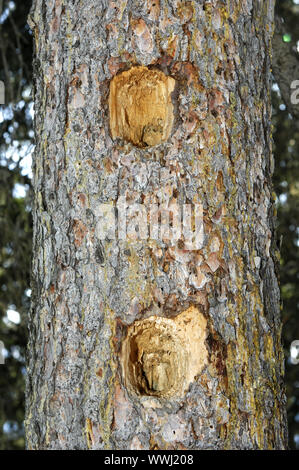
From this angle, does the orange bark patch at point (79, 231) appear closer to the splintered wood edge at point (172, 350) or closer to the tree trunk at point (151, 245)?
the tree trunk at point (151, 245)

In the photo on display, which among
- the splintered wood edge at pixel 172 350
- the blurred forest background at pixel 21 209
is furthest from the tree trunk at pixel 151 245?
the blurred forest background at pixel 21 209

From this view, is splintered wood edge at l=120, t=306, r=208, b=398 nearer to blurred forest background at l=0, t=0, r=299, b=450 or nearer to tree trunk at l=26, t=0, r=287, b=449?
tree trunk at l=26, t=0, r=287, b=449

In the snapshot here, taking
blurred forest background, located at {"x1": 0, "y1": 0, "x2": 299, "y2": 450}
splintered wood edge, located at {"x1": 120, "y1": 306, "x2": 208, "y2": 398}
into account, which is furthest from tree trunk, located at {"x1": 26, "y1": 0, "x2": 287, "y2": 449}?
blurred forest background, located at {"x1": 0, "y1": 0, "x2": 299, "y2": 450}

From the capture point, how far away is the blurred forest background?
297 cm

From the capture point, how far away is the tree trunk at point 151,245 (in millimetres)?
1644

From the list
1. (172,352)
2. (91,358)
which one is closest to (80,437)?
(91,358)

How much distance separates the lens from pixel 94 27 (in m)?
1.76

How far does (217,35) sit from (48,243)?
689 millimetres

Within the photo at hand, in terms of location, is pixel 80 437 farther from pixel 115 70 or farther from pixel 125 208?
pixel 115 70
